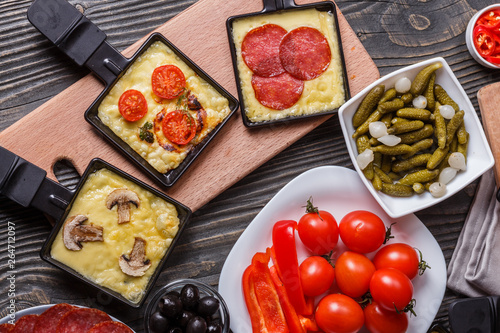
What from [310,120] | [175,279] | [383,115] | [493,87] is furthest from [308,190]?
[493,87]

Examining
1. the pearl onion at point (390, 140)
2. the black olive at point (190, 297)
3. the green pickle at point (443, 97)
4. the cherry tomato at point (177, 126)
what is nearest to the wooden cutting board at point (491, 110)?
the green pickle at point (443, 97)

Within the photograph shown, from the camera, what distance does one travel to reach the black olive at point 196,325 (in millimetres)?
2451

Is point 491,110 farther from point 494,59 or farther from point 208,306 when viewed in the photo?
point 208,306

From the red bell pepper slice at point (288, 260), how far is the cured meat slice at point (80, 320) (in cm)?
108

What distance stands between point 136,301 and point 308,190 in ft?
4.09

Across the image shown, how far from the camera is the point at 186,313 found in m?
2.54

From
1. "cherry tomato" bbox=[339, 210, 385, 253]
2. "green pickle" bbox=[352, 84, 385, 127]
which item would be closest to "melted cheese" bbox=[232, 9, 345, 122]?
"green pickle" bbox=[352, 84, 385, 127]

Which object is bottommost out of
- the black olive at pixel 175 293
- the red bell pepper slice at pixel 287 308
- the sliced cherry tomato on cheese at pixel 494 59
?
the black olive at pixel 175 293

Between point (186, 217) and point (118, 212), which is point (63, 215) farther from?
point (186, 217)

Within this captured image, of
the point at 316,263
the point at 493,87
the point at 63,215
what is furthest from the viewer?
the point at 493,87

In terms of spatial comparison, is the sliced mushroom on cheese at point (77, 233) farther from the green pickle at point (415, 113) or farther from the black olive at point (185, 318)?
the green pickle at point (415, 113)

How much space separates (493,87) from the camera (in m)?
3.00

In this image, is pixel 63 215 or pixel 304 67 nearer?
pixel 63 215

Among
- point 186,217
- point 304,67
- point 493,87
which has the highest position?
point 493,87
